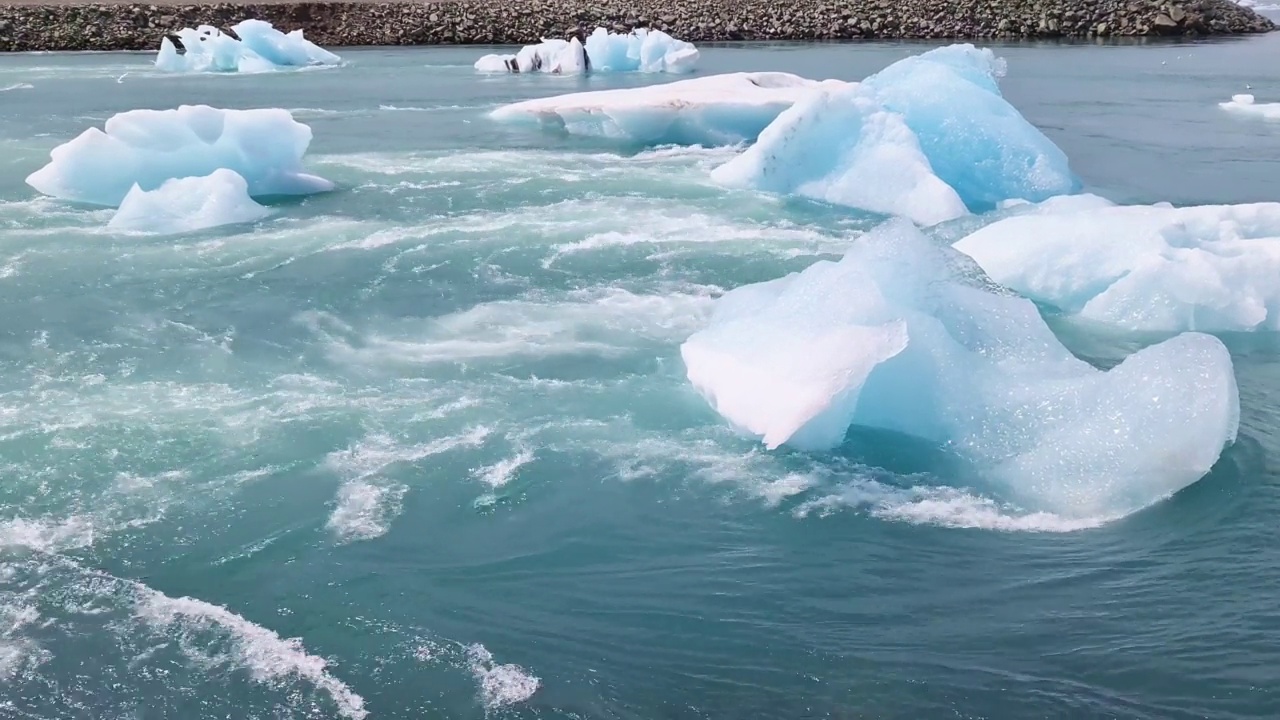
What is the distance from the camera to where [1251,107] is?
20375 millimetres

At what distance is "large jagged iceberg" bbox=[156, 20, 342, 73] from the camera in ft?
100

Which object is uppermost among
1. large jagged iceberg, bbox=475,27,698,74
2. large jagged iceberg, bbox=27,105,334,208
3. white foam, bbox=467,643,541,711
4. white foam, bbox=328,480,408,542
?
large jagged iceberg, bbox=27,105,334,208

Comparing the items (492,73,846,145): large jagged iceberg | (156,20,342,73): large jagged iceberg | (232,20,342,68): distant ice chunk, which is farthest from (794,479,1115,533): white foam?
(232,20,342,68): distant ice chunk

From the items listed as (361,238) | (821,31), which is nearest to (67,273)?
(361,238)

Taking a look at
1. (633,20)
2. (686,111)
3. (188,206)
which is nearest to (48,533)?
(188,206)

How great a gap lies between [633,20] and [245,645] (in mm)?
37526

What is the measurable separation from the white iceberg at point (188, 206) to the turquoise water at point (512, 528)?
820 mm

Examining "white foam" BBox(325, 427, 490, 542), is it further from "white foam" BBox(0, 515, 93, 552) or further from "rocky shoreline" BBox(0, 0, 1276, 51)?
"rocky shoreline" BBox(0, 0, 1276, 51)

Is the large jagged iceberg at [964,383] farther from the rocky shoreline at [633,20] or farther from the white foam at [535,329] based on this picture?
the rocky shoreline at [633,20]

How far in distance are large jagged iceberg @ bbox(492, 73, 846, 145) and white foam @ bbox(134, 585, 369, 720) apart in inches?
510

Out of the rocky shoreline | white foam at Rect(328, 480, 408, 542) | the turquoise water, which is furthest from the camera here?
the rocky shoreline

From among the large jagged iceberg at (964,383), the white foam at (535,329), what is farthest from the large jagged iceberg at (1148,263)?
the white foam at (535,329)

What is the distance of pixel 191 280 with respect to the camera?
10.9 m

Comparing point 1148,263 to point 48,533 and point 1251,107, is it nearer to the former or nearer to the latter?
point 48,533
